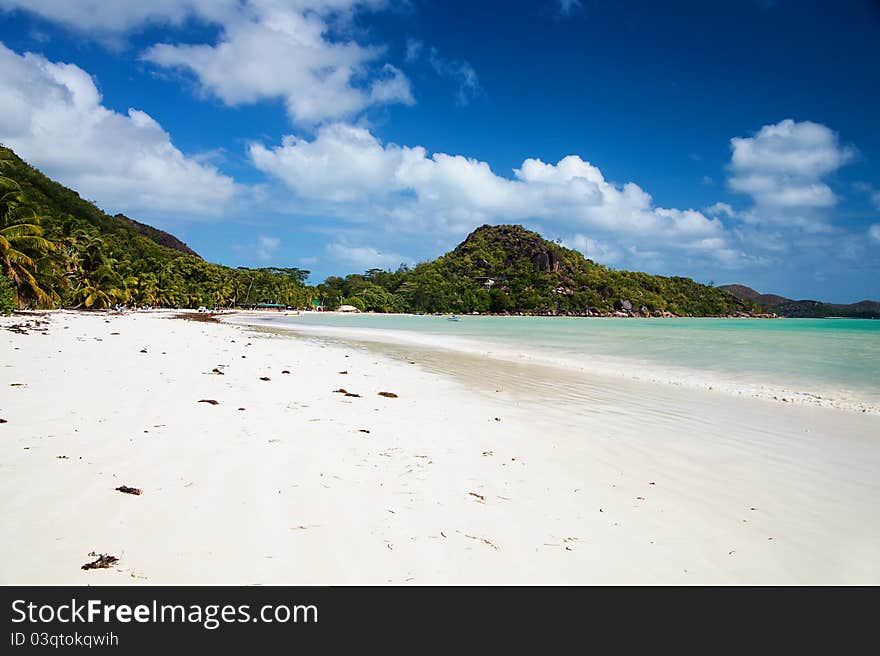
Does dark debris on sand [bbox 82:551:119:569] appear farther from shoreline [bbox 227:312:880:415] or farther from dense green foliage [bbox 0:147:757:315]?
dense green foliage [bbox 0:147:757:315]

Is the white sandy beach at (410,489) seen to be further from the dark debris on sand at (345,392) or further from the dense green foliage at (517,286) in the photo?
the dense green foliage at (517,286)

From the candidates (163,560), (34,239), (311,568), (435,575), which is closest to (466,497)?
(435,575)

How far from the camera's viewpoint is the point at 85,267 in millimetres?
46812

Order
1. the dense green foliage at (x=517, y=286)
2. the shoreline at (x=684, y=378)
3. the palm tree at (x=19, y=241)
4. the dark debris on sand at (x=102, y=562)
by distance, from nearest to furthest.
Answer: the dark debris on sand at (x=102, y=562)
the shoreline at (x=684, y=378)
the palm tree at (x=19, y=241)
the dense green foliage at (x=517, y=286)

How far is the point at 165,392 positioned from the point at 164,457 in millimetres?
3291

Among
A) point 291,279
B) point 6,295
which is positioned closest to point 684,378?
point 6,295

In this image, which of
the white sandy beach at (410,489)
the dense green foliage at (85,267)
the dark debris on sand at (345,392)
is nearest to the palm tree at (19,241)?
the dense green foliage at (85,267)

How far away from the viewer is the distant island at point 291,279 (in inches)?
1314

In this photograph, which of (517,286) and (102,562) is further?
(517,286)

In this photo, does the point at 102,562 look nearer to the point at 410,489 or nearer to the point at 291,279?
the point at 410,489

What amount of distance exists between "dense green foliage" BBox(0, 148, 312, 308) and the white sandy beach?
89.9 ft

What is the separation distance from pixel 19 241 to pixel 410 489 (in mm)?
35391

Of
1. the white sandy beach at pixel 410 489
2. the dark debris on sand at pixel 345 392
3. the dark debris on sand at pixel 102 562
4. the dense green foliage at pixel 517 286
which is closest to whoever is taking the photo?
the dark debris on sand at pixel 102 562
